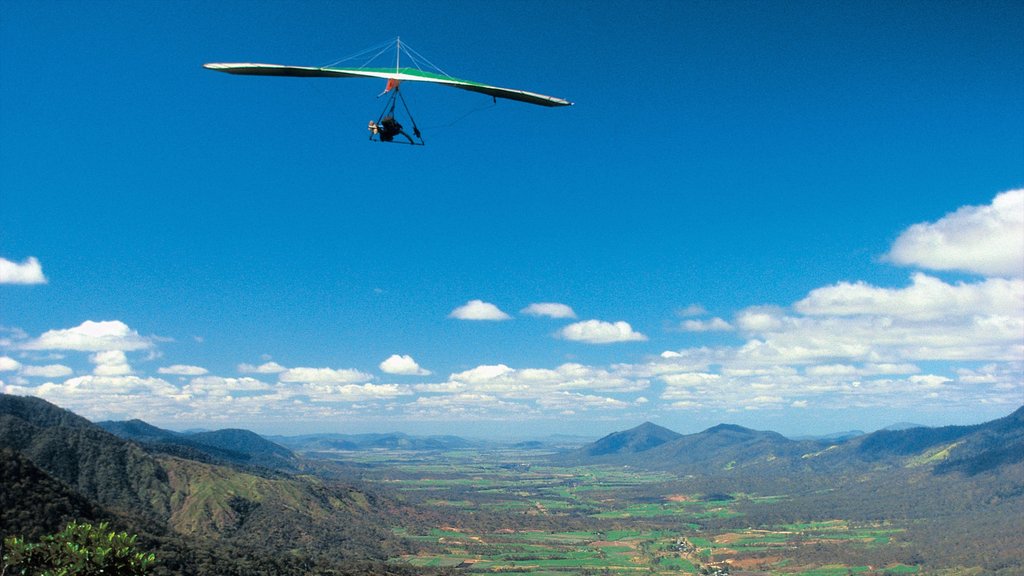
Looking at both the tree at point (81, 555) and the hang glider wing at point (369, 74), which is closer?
the hang glider wing at point (369, 74)

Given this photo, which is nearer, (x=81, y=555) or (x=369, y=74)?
(x=369, y=74)

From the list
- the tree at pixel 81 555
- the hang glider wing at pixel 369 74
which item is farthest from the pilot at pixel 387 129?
the tree at pixel 81 555

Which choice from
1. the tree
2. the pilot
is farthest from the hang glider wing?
the tree

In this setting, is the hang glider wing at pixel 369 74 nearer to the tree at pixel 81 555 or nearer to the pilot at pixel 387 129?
the pilot at pixel 387 129

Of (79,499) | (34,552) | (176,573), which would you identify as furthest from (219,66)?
(79,499)

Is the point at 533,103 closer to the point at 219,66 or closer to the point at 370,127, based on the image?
the point at 370,127

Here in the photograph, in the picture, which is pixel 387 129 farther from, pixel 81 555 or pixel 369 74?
pixel 81 555

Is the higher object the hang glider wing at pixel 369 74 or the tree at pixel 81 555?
the hang glider wing at pixel 369 74

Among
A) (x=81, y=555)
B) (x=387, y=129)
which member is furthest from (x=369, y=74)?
(x=81, y=555)
